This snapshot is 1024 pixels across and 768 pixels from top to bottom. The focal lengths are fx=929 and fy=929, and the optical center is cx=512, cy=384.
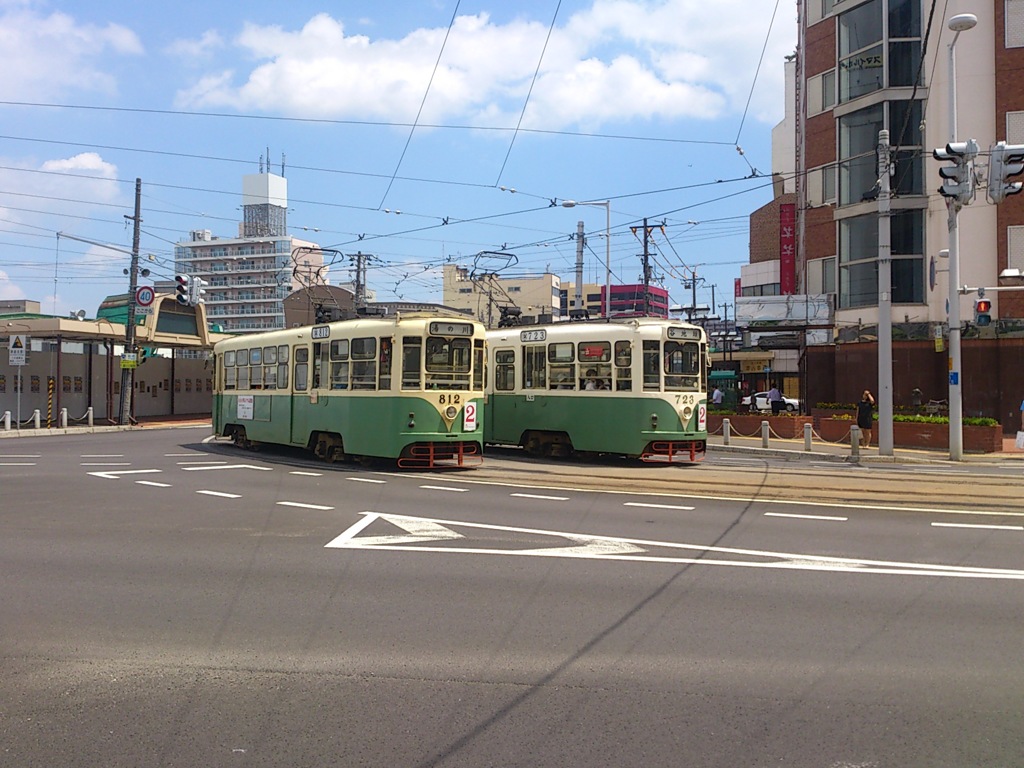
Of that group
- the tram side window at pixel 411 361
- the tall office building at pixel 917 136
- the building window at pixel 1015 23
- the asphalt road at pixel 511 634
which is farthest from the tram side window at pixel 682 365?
the building window at pixel 1015 23

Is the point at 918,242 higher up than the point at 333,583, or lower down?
higher up

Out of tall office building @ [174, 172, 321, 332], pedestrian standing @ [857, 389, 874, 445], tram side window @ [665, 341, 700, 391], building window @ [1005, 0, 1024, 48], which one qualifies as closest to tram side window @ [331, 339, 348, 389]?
tram side window @ [665, 341, 700, 391]

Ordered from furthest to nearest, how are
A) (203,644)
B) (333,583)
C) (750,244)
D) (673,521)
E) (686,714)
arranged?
(750,244)
(673,521)
(333,583)
(203,644)
(686,714)

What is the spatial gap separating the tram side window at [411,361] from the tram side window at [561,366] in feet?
12.7

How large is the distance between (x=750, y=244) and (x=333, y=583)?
77014 millimetres

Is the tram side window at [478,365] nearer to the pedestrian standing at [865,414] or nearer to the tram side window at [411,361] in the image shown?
the tram side window at [411,361]

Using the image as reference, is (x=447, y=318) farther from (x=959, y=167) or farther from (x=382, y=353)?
(x=959, y=167)

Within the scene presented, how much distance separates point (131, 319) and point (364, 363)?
21.2 m

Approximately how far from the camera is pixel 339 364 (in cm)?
1856

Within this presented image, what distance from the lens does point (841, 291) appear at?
32.2 m

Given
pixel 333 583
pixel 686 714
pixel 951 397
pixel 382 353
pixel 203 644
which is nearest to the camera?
pixel 686 714

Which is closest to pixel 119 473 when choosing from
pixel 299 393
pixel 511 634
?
pixel 299 393

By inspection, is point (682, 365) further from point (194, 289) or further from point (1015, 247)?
point (194, 289)

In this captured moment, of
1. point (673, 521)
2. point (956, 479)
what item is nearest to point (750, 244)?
point (956, 479)
